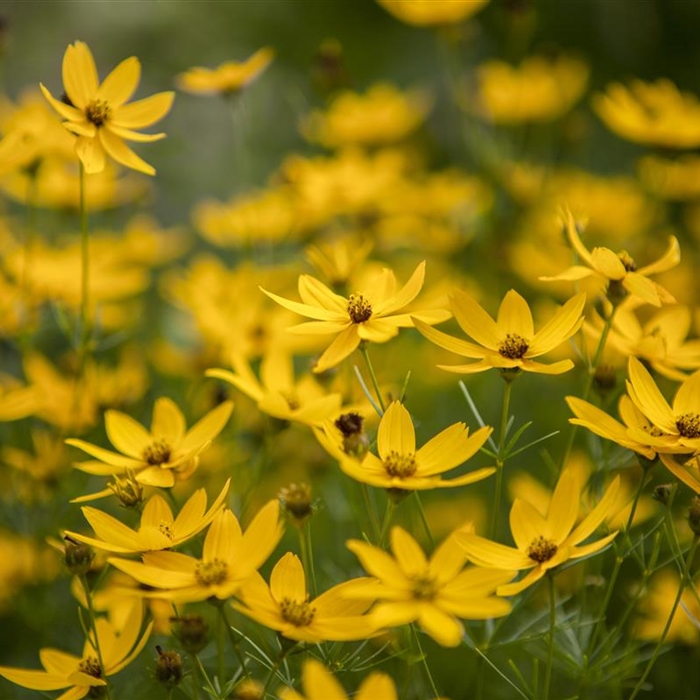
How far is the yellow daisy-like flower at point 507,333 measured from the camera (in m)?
0.76

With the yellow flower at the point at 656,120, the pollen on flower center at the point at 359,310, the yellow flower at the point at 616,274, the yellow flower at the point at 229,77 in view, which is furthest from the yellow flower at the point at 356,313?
the yellow flower at the point at 656,120

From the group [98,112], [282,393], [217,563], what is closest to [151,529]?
[217,563]

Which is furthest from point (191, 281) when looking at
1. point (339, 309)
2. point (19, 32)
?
point (19, 32)

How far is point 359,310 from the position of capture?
0.79 meters

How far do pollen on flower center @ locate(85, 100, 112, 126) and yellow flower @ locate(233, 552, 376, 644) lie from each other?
0.44 metres

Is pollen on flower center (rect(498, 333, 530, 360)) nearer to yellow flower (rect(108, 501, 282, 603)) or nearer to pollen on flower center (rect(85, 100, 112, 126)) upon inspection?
yellow flower (rect(108, 501, 282, 603))

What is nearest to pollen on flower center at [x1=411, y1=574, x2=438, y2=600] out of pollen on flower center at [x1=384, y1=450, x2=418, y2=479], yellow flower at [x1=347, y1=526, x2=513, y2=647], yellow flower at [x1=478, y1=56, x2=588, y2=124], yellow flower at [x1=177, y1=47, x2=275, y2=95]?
yellow flower at [x1=347, y1=526, x2=513, y2=647]

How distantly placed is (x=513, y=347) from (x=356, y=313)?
0.42 ft

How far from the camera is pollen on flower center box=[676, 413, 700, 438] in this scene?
0.75m

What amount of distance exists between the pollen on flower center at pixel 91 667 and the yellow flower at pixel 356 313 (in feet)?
0.88

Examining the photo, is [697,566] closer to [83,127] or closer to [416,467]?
[416,467]

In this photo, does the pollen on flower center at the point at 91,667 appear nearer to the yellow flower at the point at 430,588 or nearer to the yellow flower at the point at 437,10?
the yellow flower at the point at 430,588

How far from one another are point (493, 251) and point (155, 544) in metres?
1.03

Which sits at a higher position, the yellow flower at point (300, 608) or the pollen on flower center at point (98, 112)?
the pollen on flower center at point (98, 112)
